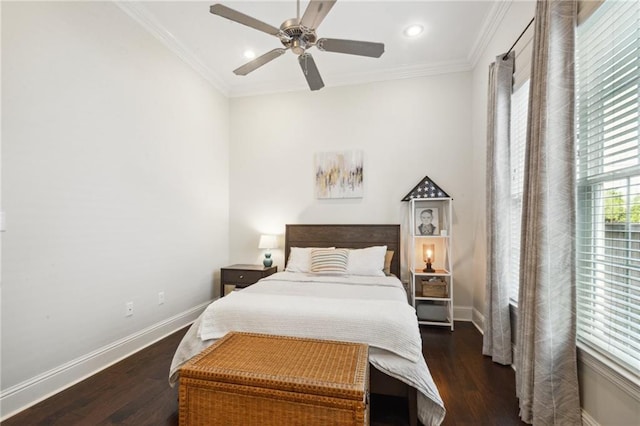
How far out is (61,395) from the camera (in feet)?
6.54

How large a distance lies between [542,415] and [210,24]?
3932mm

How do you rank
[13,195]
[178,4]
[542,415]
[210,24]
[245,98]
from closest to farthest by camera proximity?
1. [542,415]
2. [13,195]
3. [178,4]
4. [210,24]
5. [245,98]

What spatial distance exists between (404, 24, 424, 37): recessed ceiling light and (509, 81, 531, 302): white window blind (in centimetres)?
114

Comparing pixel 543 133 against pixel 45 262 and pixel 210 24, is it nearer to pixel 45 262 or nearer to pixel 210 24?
pixel 210 24

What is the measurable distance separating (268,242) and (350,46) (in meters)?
2.53

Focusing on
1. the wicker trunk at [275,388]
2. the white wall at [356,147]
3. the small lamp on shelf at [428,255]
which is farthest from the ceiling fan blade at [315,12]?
the small lamp on shelf at [428,255]

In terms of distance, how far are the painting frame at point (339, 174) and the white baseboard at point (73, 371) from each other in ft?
7.80

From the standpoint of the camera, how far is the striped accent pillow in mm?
3268

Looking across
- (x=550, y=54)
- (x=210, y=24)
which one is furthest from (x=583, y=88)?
(x=210, y=24)

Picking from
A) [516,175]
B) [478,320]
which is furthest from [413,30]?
[478,320]

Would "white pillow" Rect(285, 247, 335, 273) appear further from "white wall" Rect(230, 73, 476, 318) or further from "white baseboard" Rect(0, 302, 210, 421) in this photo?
"white baseboard" Rect(0, 302, 210, 421)

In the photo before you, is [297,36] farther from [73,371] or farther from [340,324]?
[73,371]

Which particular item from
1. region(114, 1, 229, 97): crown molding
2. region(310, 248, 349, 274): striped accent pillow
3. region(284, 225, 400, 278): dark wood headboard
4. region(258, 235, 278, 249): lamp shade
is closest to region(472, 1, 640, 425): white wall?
region(284, 225, 400, 278): dark wood headboard

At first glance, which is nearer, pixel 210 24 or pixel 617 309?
pixel 617 309
